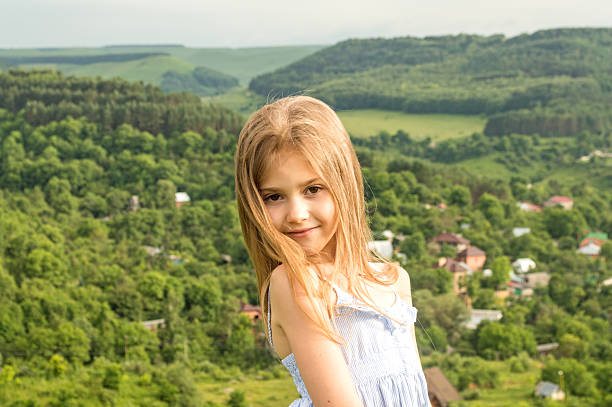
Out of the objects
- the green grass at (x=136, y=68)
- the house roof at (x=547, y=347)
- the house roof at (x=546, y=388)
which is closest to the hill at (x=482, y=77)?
the green grass at (x=136, y=68)

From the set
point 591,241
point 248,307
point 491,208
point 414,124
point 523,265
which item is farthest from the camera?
point 414,124

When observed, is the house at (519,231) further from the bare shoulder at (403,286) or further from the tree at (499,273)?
the bare shoulder at (403,286)

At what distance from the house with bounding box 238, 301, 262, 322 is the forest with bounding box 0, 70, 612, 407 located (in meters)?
0.46

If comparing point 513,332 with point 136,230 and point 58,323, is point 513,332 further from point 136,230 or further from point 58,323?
point 136,230

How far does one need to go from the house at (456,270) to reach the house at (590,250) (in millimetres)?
5755

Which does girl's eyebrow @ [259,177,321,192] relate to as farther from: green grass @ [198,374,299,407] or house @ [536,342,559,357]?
house @ [536,342,559,357]

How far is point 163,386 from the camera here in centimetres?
1571

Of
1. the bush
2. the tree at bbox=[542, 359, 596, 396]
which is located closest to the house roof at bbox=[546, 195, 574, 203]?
the tree at bbox=[542, 359, 596, 396]

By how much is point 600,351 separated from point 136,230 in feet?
60.4

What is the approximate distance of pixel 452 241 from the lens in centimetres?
2986

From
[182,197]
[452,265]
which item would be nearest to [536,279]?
[452,265]

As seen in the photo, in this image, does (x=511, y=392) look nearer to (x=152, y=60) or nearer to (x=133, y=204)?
(x=133, y=204)

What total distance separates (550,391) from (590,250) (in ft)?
48.2

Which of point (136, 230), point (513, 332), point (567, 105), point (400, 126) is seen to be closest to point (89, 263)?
point (136, 230)
